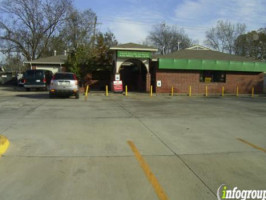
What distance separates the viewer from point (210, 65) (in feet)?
89.8

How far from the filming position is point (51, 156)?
6.11 meters

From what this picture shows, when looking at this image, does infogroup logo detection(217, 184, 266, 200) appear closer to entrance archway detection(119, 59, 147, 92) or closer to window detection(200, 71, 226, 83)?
window detection(200, 71, 226, 83)

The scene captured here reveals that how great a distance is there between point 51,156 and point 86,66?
2363cm

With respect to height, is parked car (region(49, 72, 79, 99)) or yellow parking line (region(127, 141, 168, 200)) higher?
parked car (region(49, 72, 79, 99))

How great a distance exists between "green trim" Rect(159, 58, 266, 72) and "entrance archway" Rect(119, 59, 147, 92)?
3716 mm

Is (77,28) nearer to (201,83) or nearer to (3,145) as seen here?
(201,83)

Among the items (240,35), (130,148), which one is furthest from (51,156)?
(240,35)

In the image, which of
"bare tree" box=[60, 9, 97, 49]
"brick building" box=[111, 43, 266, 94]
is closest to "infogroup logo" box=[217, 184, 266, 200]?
"brick building" box=[111, 43, 266, 94]

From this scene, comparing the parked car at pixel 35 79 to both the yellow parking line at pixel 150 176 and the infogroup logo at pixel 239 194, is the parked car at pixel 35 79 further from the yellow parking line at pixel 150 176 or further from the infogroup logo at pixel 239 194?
the infogroup logo at pixel 239 194

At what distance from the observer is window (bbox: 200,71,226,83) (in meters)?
28.3

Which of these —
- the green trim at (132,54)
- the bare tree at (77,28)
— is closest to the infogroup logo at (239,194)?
the green trim at (132,54)

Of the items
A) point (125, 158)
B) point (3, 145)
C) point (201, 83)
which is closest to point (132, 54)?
point (201, 83)

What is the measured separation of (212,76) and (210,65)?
5.54ft

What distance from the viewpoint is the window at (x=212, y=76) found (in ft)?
92.8
